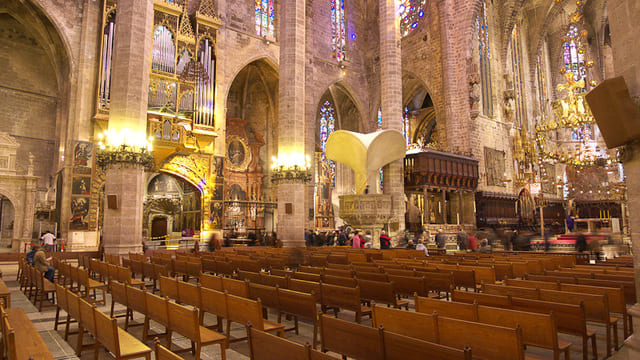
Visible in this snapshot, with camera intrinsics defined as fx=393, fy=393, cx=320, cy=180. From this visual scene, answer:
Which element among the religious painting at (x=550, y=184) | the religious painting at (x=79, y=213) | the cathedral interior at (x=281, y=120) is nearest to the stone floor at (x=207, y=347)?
the cathedral interior at (x=281, y=120)

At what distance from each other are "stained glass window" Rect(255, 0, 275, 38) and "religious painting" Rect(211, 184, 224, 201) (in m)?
8.89

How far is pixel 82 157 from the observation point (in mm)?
15953

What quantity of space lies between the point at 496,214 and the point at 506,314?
22016 mm

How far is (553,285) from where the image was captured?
4.50m

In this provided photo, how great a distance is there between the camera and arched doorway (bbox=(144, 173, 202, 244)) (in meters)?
21.1

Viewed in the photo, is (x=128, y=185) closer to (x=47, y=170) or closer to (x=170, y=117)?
(x=170, y=117)

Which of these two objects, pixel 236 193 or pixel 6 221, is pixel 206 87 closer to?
pixel 236 193

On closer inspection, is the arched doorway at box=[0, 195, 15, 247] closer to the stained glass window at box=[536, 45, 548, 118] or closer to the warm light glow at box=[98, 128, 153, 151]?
the warm light glow at box=[98, 128, 153, 151]

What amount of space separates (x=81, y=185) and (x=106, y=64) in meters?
5.26

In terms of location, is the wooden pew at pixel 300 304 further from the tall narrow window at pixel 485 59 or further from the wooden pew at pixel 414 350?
the tall narrow window at pixel 485 59

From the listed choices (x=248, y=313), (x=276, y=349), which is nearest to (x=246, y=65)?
(x=248, y=313)

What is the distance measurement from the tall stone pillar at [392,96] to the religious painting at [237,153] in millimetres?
10590

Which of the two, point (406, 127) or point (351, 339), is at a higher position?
point (406, 127)

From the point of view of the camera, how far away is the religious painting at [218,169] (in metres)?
18.9
